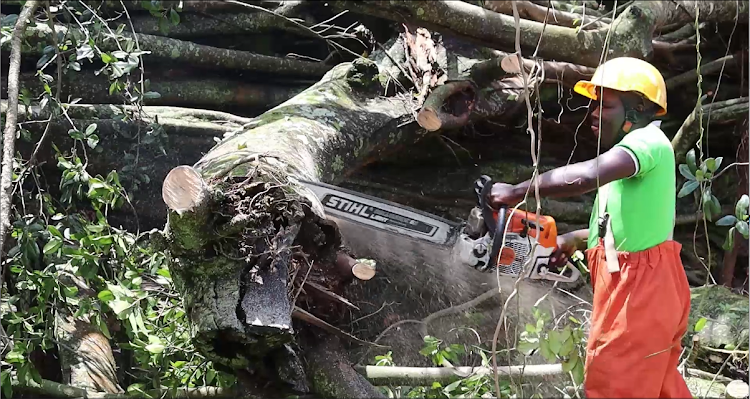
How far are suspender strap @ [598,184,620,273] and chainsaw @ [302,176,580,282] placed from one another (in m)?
0.30

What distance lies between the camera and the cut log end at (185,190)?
2162 mm

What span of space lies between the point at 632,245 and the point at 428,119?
153 cm

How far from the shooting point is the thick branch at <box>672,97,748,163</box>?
13.0 ft

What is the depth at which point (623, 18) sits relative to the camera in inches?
154

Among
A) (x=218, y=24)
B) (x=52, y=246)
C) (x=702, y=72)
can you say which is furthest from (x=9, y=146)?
(x=702, y=72)

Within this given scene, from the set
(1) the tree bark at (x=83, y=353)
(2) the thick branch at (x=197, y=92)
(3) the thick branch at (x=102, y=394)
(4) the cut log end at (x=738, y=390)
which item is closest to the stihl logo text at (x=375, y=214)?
(3) the thick branch at (x=102, y=394)

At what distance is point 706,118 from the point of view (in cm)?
423

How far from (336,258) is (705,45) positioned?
3.55 m

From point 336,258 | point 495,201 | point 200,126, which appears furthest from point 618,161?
point 200,126

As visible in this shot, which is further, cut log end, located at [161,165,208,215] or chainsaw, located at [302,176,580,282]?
chainsaw, located at [302,176,580,282]

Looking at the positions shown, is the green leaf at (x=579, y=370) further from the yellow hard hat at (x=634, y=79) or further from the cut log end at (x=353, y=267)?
the yellow hard hat at (x=634, y=79)

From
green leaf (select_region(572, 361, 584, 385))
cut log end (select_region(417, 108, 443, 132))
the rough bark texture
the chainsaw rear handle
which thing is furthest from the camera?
cut log end (select_region(417, 108, 443, 132))

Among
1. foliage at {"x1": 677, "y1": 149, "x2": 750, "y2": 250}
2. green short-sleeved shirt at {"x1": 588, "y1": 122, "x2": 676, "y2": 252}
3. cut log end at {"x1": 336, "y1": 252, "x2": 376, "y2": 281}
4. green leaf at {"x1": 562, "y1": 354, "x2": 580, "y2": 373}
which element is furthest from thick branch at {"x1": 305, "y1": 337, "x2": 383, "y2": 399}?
foliage at {"x1": 677, "y1": 149, "x2": 750, "y2": 250}

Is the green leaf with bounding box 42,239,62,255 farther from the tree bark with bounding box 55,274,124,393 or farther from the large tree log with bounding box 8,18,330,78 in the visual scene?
the large tree log with bounding box 8,18,330,78
